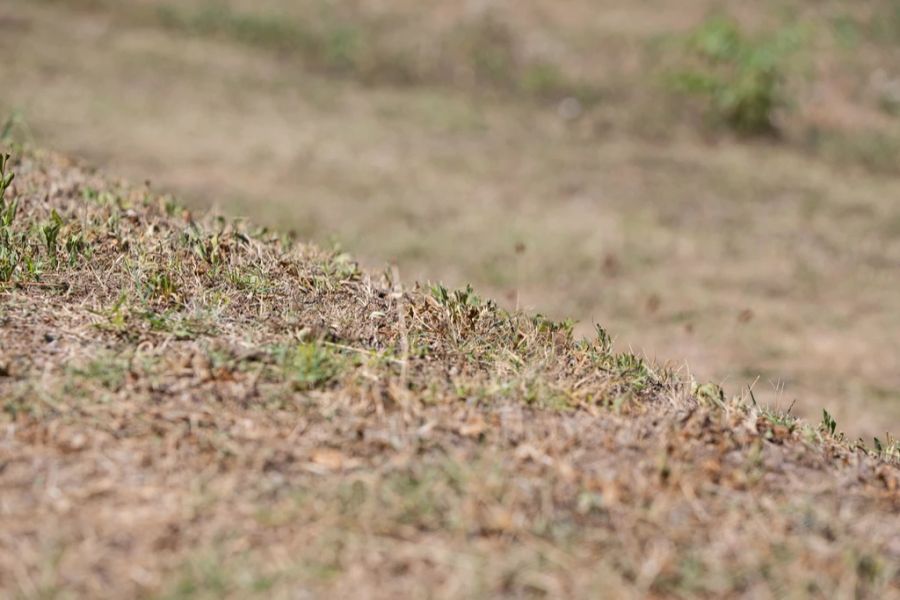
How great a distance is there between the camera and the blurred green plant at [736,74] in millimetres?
13119

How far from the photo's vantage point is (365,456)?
109 inches

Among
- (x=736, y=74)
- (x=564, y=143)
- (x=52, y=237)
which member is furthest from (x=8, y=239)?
(x=736, y=74)

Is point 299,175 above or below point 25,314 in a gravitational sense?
above

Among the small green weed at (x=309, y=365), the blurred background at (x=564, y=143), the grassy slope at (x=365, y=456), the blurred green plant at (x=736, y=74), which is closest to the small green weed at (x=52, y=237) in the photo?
the grassy slope at (x=365, y=456)

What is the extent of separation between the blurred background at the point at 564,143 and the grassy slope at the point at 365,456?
335 cm

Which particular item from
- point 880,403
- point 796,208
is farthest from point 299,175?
point 880,403

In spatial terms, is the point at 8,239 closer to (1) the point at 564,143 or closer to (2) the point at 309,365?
(2) the point at 309,365

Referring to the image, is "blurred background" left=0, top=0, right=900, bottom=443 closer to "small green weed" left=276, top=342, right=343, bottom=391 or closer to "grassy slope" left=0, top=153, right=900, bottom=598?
"grassy slope" left=0, top=153, right=900, bottom=598

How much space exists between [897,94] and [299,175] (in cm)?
807

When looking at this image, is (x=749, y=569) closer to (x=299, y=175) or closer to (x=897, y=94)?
(x=299, y=175)

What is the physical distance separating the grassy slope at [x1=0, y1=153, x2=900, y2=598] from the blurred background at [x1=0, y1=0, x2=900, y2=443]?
11.0ft

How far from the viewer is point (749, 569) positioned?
2.44m

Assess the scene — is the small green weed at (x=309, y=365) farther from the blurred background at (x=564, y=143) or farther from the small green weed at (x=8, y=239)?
the blurred background at (x=564, y=143)

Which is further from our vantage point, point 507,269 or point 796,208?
point 796,208
